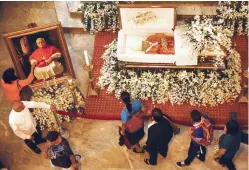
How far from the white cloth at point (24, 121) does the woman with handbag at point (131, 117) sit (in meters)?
1.42

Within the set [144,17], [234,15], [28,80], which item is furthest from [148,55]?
[28,80]

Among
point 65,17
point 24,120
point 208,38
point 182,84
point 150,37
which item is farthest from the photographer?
point 65,17

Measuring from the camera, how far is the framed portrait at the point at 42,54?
789 cm

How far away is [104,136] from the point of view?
8.13 metres

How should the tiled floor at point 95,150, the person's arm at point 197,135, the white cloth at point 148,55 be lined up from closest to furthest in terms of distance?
the person's arm at point 197,135 → the tiled floor at point 95,150 → the white cloth at point 148,55

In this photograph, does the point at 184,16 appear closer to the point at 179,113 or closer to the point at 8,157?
the point at 179,113

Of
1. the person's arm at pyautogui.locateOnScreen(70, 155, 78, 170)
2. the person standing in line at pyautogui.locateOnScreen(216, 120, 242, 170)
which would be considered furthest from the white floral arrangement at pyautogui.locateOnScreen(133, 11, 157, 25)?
the person's arm at pyautogui.locateOnScreen(70, 155, 78, 170)

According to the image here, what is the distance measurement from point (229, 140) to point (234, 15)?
3395 millimetres

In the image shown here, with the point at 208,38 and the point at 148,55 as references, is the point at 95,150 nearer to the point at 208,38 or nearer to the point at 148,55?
the point at 148,55

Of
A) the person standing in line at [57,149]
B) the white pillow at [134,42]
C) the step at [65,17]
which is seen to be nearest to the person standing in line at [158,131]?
the person standing in line at [57,149]

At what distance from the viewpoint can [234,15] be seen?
884 cm

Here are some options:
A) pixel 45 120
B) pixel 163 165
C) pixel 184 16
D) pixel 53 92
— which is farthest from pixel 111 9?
pixel 163 165

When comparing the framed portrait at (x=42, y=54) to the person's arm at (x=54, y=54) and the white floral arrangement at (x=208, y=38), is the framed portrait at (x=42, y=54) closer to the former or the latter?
the person's arm at (x=54, y=54)

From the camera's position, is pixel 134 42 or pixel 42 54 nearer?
pixel 42 54
